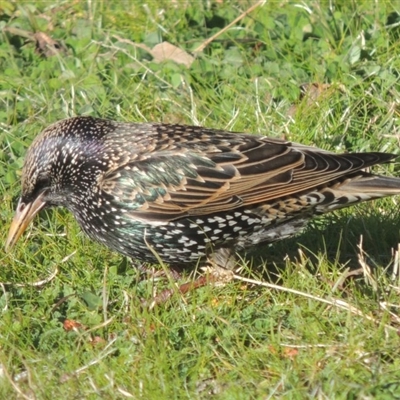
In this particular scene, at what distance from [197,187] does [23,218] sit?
977 millimetres

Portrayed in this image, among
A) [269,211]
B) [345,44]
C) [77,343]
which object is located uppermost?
[345,44]

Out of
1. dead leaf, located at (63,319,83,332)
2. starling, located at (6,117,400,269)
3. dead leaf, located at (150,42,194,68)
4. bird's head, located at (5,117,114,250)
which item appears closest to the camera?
dead leaf, located at (63,319,83,332)

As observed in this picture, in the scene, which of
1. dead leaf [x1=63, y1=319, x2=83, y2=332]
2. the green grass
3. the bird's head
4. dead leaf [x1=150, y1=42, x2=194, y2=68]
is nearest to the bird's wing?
the bird's head

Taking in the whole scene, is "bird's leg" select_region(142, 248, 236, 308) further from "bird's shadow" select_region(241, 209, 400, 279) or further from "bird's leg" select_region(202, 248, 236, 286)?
"bird's shadow" select_region(241, 209, 400, 279)

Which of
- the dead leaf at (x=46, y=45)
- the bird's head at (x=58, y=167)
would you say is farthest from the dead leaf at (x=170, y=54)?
the bird's head at (x=58, y=167)

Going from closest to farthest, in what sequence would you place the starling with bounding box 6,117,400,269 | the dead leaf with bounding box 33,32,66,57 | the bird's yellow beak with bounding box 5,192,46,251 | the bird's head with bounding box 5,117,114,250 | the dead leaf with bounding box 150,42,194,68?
the starling with bounding box 6,117,400,269 < the bird's head with bounding box 5,117,114,250 < the bird's yellow beak with bounding box 5,192,46,251 < the dead leaf with bounding box 150,42,194,68 < the dead leaf with bounding box 33,32,66,57

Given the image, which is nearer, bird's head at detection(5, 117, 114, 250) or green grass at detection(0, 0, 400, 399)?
green grass at detection(0, 0, 400, 399)

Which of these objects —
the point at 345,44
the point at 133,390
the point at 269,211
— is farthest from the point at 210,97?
the point at 133,390

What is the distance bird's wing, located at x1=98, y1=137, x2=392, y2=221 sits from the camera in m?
5.67

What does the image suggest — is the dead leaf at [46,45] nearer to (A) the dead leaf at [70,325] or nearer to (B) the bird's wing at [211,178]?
(B) the bird's wing at [211,178]

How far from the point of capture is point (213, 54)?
760cm

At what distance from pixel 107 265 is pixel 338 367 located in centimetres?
171

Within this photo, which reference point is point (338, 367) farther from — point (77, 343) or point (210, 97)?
point (210, 97)

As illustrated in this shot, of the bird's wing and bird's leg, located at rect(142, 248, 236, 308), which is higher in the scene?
the bird's wing
